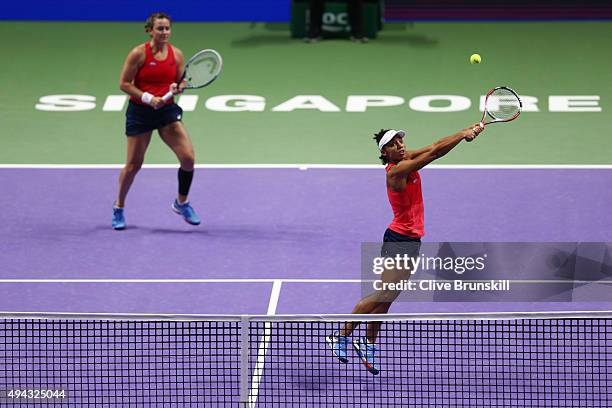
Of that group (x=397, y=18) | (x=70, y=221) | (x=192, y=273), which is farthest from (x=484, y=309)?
(x=397, y=18)

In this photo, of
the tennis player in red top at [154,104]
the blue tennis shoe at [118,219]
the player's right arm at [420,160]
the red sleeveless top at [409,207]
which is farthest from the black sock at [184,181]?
the player's right arm at [420,160]

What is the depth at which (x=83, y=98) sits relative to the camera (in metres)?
18.6

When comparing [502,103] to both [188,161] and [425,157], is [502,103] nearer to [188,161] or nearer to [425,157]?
[425,157]

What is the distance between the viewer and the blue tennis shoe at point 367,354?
9383 mm

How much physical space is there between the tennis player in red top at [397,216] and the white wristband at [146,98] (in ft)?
11.6

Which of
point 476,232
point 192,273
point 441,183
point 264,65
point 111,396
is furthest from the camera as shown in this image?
point 264,65

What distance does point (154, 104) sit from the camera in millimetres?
12711

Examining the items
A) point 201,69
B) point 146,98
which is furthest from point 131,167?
point 201,69

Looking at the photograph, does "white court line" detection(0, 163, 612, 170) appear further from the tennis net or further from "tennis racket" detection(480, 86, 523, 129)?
the tennis net

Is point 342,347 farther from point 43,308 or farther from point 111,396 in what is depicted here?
point 43,308

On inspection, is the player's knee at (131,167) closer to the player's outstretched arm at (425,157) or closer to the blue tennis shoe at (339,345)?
the blue tennis shoe at (339,345)

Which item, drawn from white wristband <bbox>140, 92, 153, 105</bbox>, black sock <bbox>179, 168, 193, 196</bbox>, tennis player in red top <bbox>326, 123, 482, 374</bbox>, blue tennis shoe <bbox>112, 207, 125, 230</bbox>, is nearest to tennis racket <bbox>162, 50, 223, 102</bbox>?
white wristband <bbox>140, 92, 153, 105</bbox>

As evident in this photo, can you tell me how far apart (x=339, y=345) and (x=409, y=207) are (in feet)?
3.91

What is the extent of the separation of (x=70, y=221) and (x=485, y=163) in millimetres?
5162
